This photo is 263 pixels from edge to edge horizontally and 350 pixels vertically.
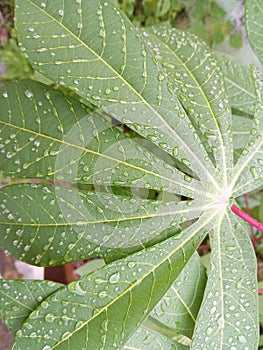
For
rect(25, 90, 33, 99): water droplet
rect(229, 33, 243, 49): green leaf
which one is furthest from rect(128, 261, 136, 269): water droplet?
rect(229, 33, 243, 49): green leaf

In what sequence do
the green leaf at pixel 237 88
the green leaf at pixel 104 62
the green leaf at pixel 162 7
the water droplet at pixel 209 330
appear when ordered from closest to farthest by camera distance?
1. the green leaf at pixel 104 62
2. the water droplet at pixel 209 330
3. the green leaf at pixel 237 88
4. the green leaf at pixel 162 7

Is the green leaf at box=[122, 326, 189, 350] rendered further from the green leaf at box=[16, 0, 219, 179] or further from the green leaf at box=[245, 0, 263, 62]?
the green leaf at box=[245, 0, 263, 62]

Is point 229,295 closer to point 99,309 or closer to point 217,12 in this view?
point 99,309

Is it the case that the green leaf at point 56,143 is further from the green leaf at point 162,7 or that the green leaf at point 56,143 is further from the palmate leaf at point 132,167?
the green leaf at point 162,7

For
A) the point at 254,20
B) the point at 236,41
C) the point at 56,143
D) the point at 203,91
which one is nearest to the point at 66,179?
the point at 56,143

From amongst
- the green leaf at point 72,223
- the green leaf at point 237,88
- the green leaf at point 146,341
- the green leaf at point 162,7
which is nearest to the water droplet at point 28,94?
the green leaf at point 72,223

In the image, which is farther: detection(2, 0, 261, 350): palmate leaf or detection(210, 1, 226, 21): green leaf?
detection(210, 1, 226, 21): green leaf

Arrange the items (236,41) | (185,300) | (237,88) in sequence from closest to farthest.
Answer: (185,300) < (237,88) < (236,41)
